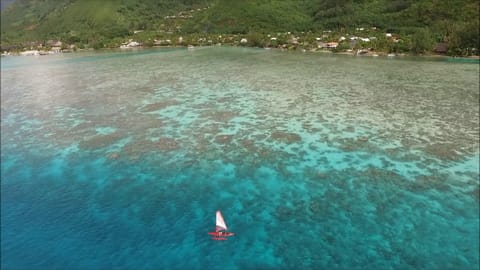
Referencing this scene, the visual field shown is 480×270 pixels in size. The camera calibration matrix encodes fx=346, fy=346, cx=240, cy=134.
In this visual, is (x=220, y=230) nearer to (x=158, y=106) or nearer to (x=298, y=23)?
(x=158, y=106)

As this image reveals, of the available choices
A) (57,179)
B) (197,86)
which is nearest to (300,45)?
(197,86)

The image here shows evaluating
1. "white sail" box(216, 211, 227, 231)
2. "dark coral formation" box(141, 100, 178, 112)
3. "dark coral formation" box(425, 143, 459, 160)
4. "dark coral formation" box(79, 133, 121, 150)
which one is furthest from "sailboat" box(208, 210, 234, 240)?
"dark coral formation" box(141, 100, 178, 112)

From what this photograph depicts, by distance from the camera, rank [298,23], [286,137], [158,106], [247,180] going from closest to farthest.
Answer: [247,180], [286,137], [158,106], [298,23]

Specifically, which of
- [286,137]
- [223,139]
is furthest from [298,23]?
[223,139]

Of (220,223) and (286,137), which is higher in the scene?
(286,137)

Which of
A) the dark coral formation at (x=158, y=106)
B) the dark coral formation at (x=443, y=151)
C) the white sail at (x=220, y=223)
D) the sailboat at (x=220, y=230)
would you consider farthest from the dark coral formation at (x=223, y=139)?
the dark coral formation at (x=443, y=151)

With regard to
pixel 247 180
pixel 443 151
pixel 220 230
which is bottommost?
pixel 220 230

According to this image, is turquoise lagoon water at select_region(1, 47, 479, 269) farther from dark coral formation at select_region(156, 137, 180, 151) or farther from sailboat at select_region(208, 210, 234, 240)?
sailboat at select_region(208, 210, 234, 240)
